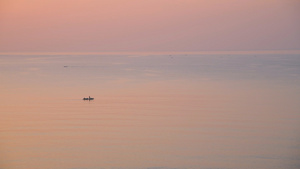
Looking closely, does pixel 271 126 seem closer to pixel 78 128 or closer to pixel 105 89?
pixel 78 128

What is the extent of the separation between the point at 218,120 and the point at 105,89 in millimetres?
18663

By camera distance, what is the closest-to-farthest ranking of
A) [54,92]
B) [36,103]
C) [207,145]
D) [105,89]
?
[207,145] → [36,103] → [54,92] → [105,89]

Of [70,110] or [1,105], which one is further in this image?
[1,105]

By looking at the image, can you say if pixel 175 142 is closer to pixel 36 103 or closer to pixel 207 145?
pixel 207 145

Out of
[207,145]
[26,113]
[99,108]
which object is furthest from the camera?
[99,108]

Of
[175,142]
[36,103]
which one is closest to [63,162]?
[175,142]

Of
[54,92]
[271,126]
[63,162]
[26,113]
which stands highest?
[54,92]

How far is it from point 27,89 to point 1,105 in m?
10.1

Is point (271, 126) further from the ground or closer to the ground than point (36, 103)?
closer to the ground

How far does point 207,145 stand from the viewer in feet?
61.0

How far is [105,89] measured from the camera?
1590 inches

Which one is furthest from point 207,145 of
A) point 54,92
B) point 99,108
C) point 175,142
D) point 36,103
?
point 54,92

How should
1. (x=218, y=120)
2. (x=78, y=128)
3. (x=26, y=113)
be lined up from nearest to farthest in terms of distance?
1. (x=78, y=128)
2. (x=218, y=120)
3. (x=26, y=113)

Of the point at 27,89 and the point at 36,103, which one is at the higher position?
the point at 27,89
